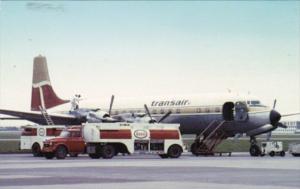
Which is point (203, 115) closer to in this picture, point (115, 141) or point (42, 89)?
point (115, 141)

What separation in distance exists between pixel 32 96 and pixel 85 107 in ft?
35.0

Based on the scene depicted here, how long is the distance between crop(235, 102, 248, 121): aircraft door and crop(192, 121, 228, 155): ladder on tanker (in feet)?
4.32

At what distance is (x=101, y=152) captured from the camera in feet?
143

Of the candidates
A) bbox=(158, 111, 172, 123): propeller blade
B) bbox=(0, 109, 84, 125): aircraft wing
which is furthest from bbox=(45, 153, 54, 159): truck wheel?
bbox=(0, 109, 84, 125): aircraft wing

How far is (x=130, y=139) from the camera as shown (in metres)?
44.5

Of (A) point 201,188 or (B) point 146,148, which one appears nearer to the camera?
(A) point 201,188

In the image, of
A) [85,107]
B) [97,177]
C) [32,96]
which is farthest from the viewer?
[32,96]

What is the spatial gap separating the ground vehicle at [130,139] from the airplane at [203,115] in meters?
4.82

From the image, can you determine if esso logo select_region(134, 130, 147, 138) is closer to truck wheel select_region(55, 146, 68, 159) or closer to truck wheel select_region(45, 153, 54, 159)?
truck wheel select_region(55, 146, 68, 159)

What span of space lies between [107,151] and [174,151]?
440cm

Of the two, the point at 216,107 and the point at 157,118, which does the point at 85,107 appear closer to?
the point at 157,118

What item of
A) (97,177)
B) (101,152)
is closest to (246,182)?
(97,177)

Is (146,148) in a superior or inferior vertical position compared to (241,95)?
inferior

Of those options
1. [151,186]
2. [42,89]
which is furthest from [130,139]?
[42,89]
